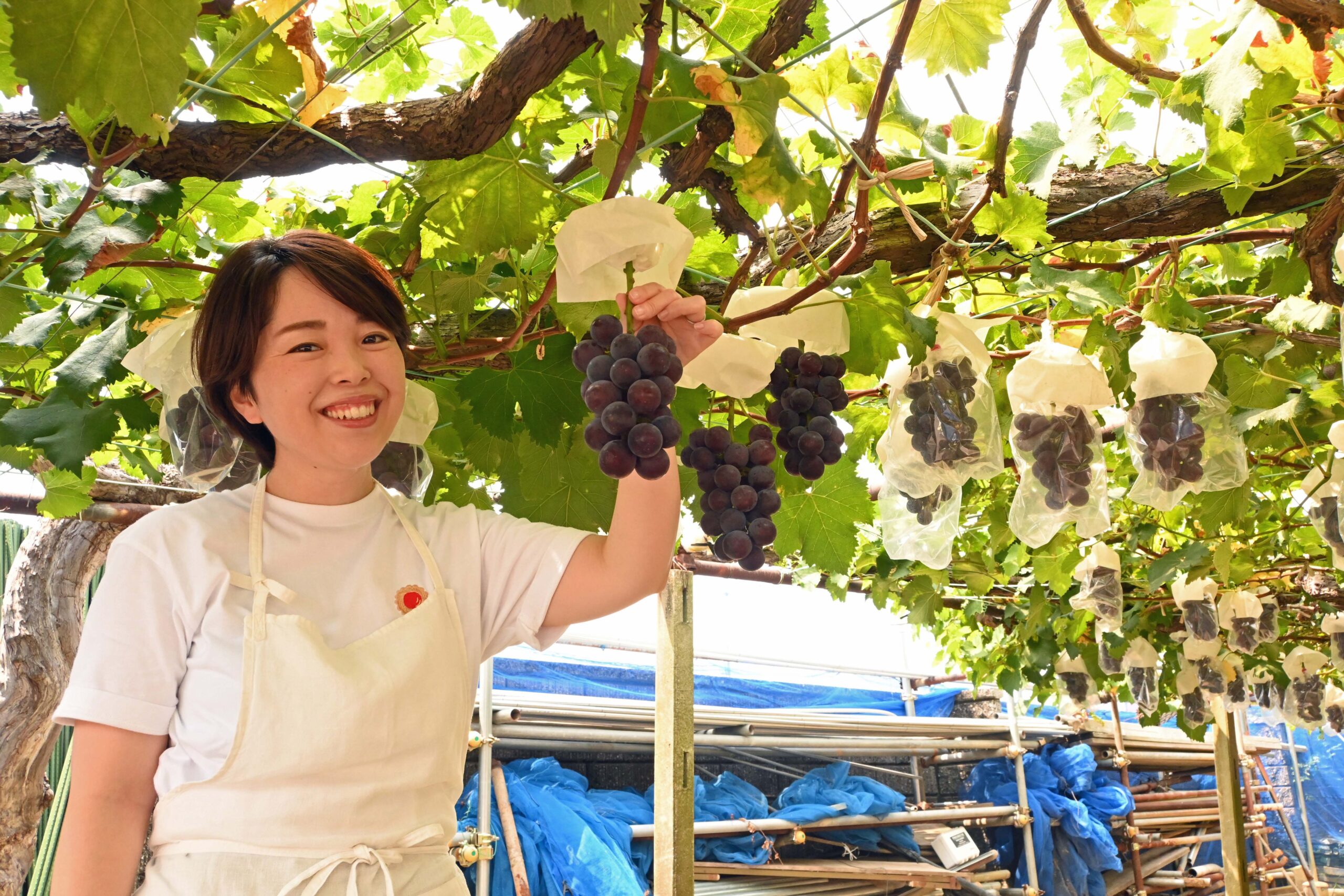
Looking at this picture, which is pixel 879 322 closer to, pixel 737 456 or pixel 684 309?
pixel 737 456

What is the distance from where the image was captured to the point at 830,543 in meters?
2.17

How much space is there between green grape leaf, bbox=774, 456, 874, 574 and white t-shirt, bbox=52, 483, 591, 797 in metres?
0.76

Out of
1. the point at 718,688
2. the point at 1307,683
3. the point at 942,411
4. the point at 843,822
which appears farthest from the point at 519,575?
the point at 718,688

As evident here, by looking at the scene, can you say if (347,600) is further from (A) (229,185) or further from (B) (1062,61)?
(B) (1062,61)

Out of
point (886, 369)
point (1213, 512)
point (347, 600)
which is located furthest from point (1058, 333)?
Result: point (347, 600)

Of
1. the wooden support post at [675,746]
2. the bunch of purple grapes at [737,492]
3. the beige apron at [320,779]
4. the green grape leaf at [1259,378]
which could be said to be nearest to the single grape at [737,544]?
the bunch of purple grapes at [737,492]

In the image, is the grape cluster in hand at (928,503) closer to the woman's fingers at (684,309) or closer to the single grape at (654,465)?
the woman's fingers at (684,309)

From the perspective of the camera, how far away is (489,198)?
1.46m

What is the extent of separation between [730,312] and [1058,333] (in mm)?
738

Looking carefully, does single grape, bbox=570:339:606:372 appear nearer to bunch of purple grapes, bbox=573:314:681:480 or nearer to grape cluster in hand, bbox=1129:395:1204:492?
bunch of purple grapes, bbox=573:314:681:480

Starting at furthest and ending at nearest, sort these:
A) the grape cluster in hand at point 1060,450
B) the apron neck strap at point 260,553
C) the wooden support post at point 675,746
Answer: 1. the wooden support post at point 675,746
2. the grape cluster in hand at point 1060,450
3. the apron neck strap at point 260,553

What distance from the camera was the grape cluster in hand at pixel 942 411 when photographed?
5.87ft

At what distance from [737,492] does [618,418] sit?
34 cm

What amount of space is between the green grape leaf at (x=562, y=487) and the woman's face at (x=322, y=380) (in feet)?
1.37
